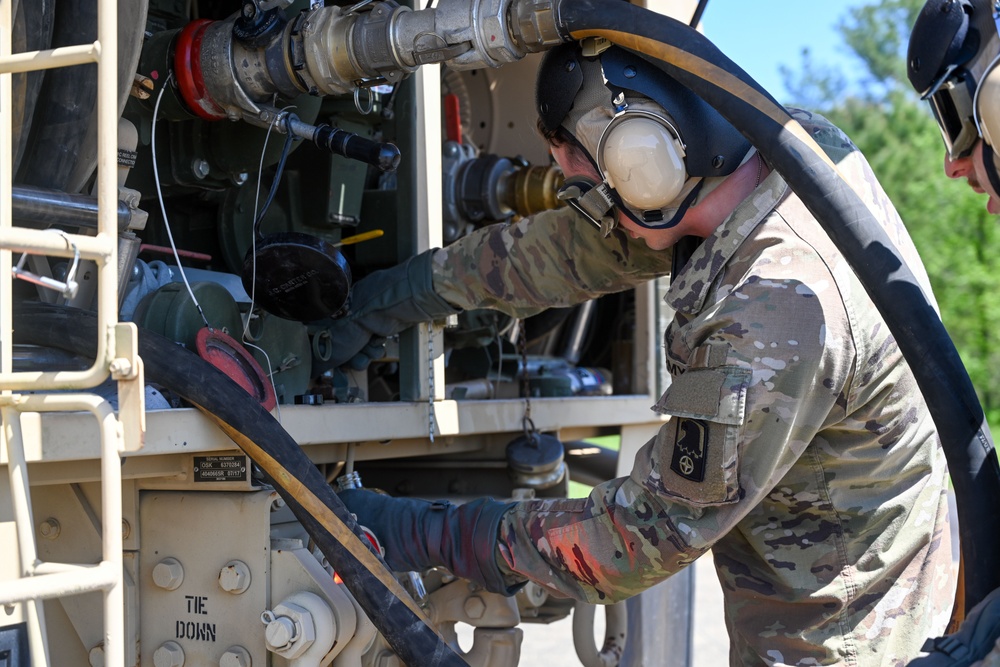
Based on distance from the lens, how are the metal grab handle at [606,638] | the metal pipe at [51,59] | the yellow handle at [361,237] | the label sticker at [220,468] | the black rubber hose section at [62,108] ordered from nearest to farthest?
the metal pipe at [51,59], the black rubber hose section at [62,108], the label sticker at [220,468], the yellow handle at [361,237], the metal grab handle at [606,638]

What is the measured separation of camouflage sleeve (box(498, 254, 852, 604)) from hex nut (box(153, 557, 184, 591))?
697 millimetres

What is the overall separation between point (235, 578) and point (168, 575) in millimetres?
139

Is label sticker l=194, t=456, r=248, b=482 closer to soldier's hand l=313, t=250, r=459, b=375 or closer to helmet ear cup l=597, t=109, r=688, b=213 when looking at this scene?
soldier's hand l=313, t=250, r=459, b=375

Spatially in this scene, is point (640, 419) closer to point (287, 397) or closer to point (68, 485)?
point (287, 397)

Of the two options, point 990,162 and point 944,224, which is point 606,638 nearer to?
point 990,162

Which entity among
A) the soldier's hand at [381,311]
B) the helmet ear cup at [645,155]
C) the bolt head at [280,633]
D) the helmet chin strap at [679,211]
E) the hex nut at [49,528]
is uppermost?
the helmet ear cup at [645,155]

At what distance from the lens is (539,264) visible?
8.45 feet

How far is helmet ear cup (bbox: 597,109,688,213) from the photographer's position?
6.46 feet

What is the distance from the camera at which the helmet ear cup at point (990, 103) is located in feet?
Answer: 4.82

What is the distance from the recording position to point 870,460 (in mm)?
2062

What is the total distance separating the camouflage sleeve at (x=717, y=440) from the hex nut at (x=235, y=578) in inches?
22.3

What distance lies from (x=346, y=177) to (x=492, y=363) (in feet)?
3.05

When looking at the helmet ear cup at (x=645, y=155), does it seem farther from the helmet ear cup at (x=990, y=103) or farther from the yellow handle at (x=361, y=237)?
the yellow handle at (x=361, y=237)

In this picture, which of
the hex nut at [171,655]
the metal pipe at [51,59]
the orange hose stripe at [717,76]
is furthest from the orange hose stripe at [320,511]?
the orange hose stripe at [717,76]
